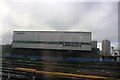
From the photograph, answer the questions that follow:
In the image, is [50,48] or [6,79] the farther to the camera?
[50,48]

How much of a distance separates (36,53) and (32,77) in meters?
9.60

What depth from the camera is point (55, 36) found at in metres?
13.6

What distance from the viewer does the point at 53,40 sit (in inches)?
534

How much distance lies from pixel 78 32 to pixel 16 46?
18.8ft

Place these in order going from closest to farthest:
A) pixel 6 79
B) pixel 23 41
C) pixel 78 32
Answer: pixel 6 79 → pixel 78 32 → pixel 23 41

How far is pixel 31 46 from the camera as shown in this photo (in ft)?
45.7

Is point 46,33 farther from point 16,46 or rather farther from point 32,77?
point 32,77

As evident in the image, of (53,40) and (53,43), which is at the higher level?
(53,40)

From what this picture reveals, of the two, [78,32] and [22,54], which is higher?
[78,32]

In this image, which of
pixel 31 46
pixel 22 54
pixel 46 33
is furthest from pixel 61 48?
pixel 22 54

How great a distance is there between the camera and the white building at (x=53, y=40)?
13133 millimetres

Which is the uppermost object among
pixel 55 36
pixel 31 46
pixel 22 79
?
pixel 55 36

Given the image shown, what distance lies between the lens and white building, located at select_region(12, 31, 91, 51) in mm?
13133

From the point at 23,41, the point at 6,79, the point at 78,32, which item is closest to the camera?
the point at 6,79
